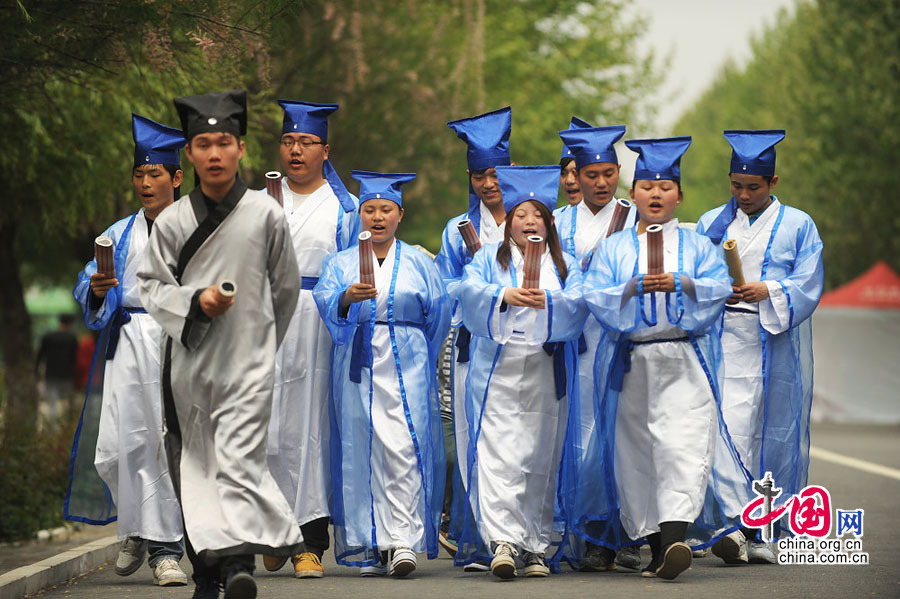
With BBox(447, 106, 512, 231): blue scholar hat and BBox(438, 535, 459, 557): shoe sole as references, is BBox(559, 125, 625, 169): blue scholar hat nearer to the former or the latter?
BBox(447, 106, 512, 231): blue scholar hat

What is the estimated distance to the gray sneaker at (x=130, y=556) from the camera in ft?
29.1

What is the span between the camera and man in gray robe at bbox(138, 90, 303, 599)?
6770 mm

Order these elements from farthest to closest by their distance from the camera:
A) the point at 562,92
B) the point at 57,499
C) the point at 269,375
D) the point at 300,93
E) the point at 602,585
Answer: the point at 562,92
the point at 300,93
the point at 57,499
the point at 602,585
the point at 269,375

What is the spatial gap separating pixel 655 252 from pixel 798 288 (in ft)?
4.09

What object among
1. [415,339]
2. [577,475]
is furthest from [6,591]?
[577,475]

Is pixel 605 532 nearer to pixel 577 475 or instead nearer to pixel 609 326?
pixel 577 475

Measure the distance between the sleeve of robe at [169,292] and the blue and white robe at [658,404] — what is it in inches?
102

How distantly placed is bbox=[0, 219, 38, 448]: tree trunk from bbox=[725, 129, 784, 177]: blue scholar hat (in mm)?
9305

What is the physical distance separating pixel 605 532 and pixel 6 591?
3.31 m

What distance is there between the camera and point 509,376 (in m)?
8.70

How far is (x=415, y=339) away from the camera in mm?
8961

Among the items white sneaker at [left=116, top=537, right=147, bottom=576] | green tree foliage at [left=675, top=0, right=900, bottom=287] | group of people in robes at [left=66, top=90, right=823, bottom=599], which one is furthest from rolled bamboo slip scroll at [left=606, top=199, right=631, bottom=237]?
green tree foliage at [left=675, top=0, right=900, bottom=287]

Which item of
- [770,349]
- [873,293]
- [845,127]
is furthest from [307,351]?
[845,127]

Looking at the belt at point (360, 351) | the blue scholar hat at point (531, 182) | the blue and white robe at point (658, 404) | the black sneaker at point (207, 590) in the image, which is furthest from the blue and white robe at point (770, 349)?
the black sneaker at point (207, 590)
